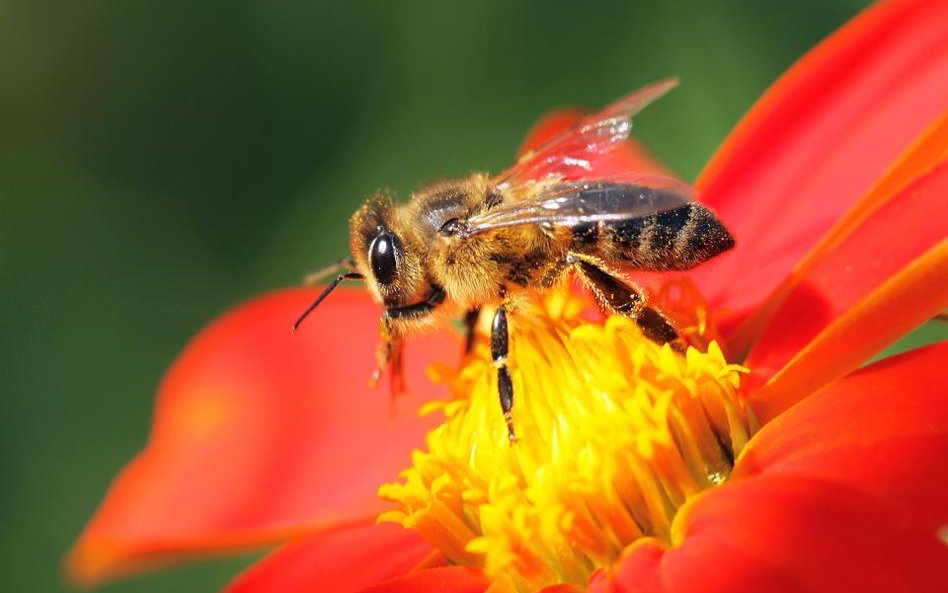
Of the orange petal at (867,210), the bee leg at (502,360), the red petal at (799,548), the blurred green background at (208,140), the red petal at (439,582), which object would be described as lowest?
the red petal at (799,548)

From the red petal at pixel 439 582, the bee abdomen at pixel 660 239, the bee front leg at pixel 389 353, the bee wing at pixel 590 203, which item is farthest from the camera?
the bee front leg at pixel 389 353

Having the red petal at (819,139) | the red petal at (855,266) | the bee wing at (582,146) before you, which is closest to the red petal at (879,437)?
the red petal at (855,266)

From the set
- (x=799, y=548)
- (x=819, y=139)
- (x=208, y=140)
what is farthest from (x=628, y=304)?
(x=208, y=140)

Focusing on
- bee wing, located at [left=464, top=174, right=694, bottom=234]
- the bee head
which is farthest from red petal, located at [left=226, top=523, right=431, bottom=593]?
bee wing, located at [left=464, top=174, right=694, bottom=234]

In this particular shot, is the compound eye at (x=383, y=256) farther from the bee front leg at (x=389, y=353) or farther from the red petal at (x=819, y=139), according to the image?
the red petal at (x=819, y=139)

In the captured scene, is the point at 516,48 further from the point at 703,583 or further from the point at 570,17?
the point at 703,583

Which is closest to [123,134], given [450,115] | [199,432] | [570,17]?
[450,115]

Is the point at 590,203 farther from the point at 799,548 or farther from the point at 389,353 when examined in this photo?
the point at 799,548
